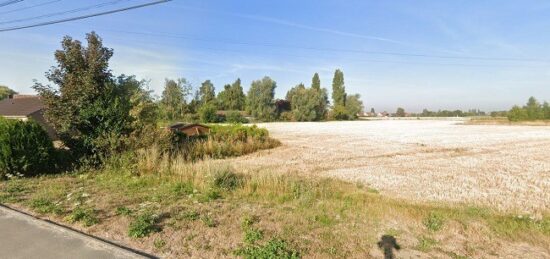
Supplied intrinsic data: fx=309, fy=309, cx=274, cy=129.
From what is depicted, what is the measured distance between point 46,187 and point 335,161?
33.0 feet

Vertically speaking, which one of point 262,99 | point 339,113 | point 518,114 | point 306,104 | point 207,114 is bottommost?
point 518,114

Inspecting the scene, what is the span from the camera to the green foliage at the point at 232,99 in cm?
8644

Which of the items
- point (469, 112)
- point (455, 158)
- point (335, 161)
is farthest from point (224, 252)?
point (469, 112)

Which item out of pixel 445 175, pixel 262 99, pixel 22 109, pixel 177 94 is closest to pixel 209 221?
pixel 445 175

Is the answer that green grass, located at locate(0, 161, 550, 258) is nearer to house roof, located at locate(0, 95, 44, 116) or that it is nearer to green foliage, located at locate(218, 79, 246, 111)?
house roof, located at locate(0, 95, 44, 116)

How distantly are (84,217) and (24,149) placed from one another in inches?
203

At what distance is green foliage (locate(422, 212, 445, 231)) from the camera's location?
467 cm

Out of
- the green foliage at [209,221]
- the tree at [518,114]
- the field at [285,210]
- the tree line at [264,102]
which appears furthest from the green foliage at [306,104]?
the green foliage at [209,221]

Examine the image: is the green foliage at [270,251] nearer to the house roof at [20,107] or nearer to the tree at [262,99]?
the house roof at [20,107]

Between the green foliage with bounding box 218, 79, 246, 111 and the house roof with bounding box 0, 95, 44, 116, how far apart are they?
55650 millimetres

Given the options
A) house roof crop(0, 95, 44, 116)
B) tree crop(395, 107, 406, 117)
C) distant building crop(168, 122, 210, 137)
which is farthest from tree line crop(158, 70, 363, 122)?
tree crop(395, 107, 406, 117)

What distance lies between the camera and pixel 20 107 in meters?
28.9

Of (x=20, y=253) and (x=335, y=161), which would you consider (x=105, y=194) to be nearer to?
(x=20, y=253)

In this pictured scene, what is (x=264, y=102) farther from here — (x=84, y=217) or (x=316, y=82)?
(x=84, y=217)
